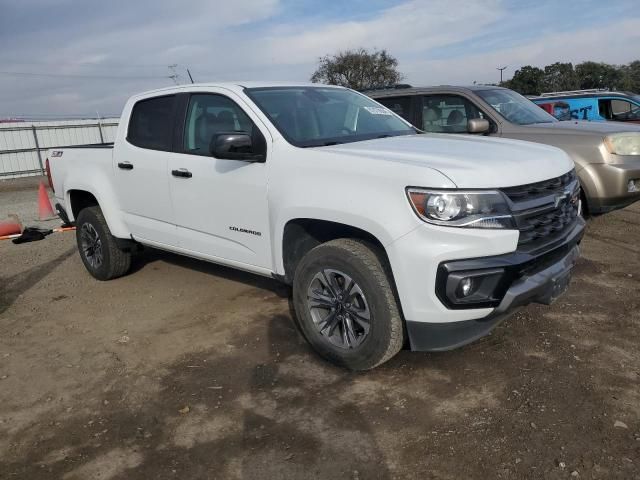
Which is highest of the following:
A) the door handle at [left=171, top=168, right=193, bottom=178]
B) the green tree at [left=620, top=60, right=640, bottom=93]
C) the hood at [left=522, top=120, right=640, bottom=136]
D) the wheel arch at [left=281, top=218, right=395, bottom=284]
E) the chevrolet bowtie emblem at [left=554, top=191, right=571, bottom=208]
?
the green tree at [left=620, top=60, right=640, bottom=93]

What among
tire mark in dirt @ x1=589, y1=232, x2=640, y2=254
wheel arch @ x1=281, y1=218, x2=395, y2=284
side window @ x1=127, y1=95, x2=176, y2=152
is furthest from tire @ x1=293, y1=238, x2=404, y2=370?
tire mark in dirt @ x1=589, y1=232, x2=640, y2=254

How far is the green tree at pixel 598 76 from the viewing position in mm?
45938

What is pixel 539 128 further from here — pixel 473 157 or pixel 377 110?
pixel 473 157

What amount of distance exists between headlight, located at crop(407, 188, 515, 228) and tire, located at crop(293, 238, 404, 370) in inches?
17.8

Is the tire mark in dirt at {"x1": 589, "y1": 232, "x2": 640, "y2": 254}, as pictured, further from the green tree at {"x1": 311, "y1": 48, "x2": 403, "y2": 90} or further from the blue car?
the green tree at {"x1": 311, "y1": 48, "x2": 403, "y2": 90}

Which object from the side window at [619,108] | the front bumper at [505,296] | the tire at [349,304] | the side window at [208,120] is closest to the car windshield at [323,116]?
the side window at [208,120]

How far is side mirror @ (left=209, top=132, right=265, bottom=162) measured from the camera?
3.71 metres

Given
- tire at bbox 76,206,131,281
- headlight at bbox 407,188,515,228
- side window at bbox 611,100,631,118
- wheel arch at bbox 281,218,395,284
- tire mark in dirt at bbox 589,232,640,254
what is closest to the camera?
headlight at bbox 407,188,515,228

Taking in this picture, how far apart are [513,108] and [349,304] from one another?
4.87 meters

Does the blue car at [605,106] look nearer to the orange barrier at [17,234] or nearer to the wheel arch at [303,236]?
the orange barrier at [17,234]

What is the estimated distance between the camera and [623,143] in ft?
20.8

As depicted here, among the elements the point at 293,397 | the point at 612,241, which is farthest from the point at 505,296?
the point at 612,241

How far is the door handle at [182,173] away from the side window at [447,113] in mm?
3947

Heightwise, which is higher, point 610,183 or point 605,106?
point 605,106
